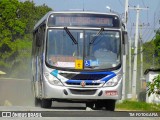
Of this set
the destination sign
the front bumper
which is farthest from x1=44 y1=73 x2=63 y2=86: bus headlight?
the destination sign

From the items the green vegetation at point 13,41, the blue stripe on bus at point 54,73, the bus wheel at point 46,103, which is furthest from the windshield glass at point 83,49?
the green vegetation at point 13,41

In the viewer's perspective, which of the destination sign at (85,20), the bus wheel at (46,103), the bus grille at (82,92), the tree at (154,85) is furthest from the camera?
the bus wheel at (46,103)

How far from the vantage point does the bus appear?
1939cm

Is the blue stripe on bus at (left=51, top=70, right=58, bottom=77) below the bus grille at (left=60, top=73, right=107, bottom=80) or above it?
above

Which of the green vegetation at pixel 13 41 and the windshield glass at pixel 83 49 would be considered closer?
the windshield glass at pixel 83 49

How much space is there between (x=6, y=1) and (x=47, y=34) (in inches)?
1873

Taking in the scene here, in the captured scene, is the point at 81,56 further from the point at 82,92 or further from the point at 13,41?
the point at 13,41

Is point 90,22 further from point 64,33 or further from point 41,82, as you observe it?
point 41,82

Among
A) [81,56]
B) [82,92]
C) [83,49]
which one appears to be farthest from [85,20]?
[82,92]

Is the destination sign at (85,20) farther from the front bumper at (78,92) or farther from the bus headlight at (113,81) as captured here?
the front bumper at (78,92)

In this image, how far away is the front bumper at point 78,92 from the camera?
19312 millimetres

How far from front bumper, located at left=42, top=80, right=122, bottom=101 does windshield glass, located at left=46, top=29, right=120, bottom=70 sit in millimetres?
749

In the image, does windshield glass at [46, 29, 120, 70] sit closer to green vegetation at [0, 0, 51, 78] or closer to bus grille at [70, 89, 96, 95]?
bus grille at [70, 89, 96, 95]

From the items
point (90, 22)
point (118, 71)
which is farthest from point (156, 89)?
point (90, 22)
